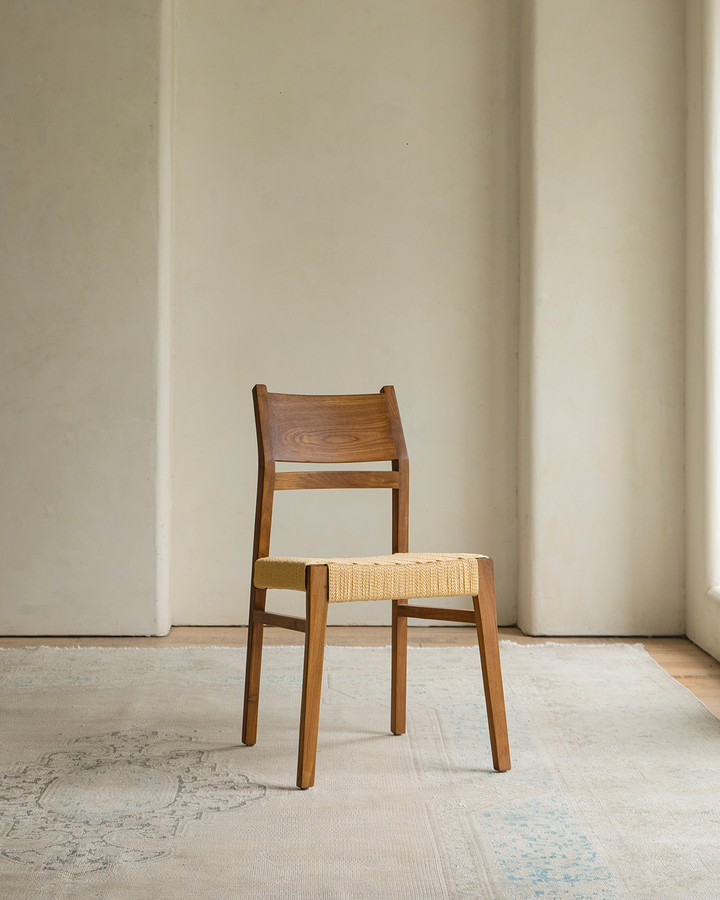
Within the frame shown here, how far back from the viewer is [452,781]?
166cm

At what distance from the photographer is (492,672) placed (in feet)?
5.68

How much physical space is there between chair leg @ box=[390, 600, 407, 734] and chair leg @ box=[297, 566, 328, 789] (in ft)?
1.24

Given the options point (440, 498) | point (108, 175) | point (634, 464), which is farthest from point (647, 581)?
point (108, 175)

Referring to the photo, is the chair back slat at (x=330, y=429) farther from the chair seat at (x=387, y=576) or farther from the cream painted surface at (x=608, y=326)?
the cream painted surface at (x=608, y=326)

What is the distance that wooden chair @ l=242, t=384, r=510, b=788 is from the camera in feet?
5.26

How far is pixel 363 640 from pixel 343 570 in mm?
1452

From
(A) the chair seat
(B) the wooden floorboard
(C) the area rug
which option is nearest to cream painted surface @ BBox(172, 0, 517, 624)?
(B) the wooden floorboard

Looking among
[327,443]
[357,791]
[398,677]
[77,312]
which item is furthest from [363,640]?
[77,312]

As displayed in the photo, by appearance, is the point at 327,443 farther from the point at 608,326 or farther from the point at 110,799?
the point at 608,326

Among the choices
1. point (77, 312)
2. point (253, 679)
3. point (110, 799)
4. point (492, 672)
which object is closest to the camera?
point (110, 799)

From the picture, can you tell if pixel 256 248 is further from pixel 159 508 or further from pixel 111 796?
pixel 111 796

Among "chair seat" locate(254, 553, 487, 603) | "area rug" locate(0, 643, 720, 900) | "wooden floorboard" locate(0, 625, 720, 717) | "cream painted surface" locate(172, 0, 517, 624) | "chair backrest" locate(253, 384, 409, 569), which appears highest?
"cream painted surface" locate(172, 0, 517, 624)

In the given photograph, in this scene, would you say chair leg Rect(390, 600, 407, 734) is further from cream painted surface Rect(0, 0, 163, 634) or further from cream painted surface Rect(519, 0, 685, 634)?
cream painted surface Rect(0, 0, 163, 634)

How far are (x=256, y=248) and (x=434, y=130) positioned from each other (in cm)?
86
